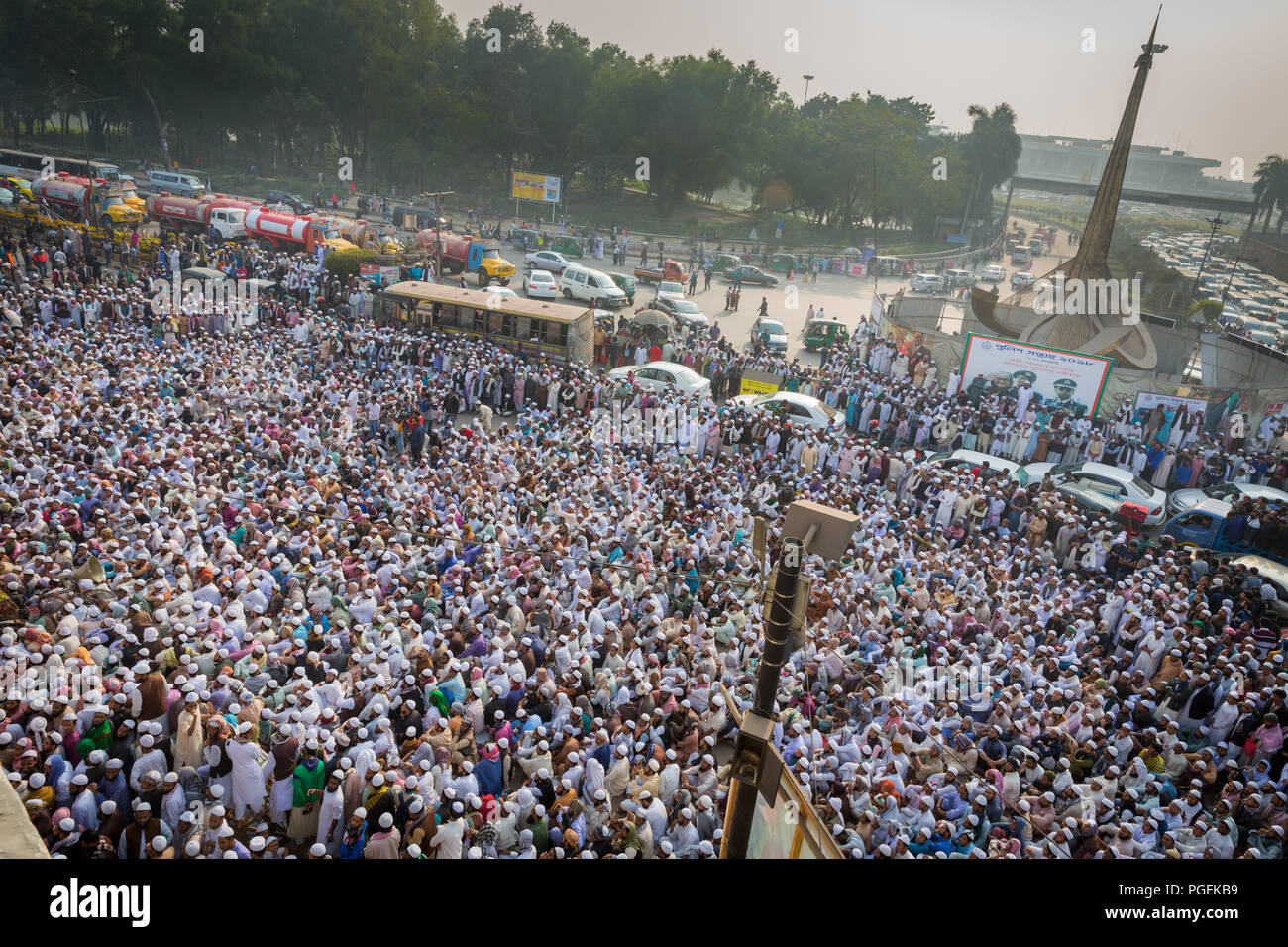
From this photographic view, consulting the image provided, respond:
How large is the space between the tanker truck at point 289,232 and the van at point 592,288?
7526 mm

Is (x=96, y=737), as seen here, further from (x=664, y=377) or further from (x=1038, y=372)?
(x=1038, y=372)

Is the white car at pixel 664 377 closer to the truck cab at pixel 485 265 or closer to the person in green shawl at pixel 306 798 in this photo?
the truck cab at pixel 485 265

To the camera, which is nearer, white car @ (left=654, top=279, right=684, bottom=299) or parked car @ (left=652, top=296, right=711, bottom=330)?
parked car @ (left=652, top=296, right=711, bottom=330)

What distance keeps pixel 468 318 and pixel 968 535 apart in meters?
13.2

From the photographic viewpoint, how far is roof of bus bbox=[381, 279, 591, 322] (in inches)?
819

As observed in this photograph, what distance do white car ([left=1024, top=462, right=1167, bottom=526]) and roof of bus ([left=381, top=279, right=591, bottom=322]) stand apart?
11.3 meters

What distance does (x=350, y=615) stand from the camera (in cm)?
936

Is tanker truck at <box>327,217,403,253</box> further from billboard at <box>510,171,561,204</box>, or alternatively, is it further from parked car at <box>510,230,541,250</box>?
billboard at <box>510,171,561,204</box>

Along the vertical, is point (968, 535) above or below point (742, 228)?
below

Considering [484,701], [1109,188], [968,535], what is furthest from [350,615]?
[1109,188]

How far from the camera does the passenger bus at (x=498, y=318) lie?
20.8 m

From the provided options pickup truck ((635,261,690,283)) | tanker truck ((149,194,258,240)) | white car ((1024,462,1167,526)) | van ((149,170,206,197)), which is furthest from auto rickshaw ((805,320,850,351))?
van ((149,170,206,197))
